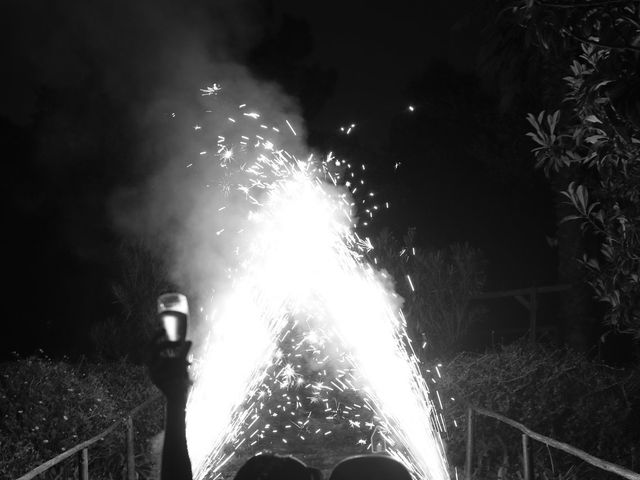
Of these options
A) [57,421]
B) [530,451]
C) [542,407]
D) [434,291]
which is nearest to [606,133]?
[530,451]

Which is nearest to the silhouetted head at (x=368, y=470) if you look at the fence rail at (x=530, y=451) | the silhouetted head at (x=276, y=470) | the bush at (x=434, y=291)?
the silhouetted head at (x=276, y=470)

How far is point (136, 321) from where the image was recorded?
59.0ft

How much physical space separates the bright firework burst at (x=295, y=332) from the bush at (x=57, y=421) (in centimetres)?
101

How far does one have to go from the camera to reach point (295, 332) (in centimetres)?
1582

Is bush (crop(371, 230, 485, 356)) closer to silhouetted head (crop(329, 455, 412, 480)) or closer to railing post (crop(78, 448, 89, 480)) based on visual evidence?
railing post (crop(78, 448, 89, 480))

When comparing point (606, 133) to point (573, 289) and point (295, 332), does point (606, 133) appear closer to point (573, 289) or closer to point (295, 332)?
point (573, 289)

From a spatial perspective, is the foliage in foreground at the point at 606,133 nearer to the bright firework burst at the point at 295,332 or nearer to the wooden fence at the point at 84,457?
the bright firework burst at the point at 295,332

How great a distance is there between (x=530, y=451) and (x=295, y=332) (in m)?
9.69

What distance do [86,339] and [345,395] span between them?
11.1 meters

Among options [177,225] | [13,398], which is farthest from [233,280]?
[13,398]

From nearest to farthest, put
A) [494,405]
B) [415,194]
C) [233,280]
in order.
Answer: [494,405], [233,280], [415,194]

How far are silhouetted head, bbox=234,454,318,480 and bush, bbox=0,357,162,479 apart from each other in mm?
3987

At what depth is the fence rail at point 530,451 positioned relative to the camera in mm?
4508

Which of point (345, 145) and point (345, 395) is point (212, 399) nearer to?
point (345, 395)
